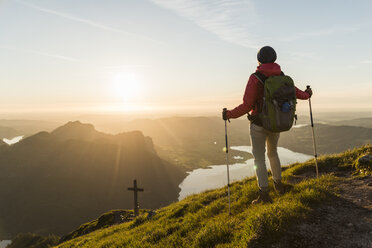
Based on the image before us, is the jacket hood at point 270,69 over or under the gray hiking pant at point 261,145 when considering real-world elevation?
over

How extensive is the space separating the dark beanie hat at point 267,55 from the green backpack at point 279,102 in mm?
738

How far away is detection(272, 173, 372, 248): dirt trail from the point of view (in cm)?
421

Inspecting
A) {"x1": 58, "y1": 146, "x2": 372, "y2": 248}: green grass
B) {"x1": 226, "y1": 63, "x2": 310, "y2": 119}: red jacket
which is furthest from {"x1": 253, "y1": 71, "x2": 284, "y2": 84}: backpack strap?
{"x1": 58, "y1": 146, "x2": 372, "y2": 248}: green grass

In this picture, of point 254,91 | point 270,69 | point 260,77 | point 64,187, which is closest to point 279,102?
point 254,91

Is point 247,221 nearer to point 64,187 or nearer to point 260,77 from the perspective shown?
point 260,77

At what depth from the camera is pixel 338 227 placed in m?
4.66

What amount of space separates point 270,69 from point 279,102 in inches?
40.7

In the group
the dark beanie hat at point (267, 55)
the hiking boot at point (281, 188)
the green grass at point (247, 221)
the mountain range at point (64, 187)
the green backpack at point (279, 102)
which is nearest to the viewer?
the green grass at point (247, 221)

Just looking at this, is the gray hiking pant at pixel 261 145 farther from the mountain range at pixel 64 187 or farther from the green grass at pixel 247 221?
the mountain range at pixel 64 187

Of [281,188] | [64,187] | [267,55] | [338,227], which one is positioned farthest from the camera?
[64,187]

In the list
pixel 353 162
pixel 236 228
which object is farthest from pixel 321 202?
pixel 353 162

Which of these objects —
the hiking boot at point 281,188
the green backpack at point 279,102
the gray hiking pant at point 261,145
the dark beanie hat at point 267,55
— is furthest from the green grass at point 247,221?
the dark beanie hat at point 267,55

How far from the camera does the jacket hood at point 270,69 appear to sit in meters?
5.99

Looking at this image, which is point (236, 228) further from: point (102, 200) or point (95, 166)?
point (95, 166)
